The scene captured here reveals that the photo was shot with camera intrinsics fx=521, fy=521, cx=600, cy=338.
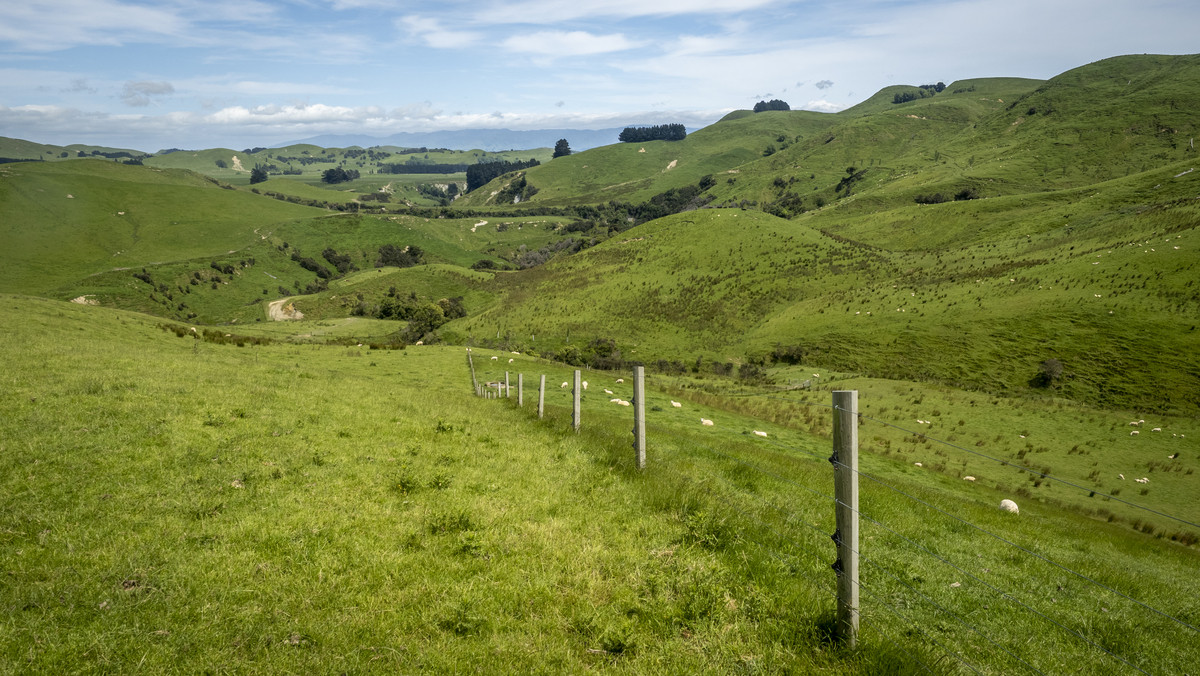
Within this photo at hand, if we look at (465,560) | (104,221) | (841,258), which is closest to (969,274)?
(841,258)

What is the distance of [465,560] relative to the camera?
25.7 feet

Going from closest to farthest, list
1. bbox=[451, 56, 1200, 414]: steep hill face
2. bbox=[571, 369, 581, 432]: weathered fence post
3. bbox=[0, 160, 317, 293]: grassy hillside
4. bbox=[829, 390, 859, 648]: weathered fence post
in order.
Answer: bbox=[829, 390, 859, 648]: weathered fence post → bbox=[571, 369, 581, 432]: weathered fence post → bbox=[451, 56, 1200, 414]: steep hill face → bbox=[0, 160, 317, 293]: grassy hillside

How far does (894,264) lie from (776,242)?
21.7 metres

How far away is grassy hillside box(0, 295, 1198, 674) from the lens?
5996 mm

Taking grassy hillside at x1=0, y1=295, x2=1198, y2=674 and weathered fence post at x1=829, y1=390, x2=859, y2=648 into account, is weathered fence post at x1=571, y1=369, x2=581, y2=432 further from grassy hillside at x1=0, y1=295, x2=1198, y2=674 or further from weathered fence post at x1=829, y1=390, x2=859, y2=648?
weathered fence post at x1=829, y1=390, x2=859, y2=648

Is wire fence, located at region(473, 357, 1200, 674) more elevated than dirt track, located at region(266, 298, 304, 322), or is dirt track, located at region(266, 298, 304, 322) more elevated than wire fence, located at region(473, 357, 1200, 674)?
wire fence, located at region(473, 357, 1200, 674)

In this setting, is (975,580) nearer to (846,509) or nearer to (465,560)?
(846,509)

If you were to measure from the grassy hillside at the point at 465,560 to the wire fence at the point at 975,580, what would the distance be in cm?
6

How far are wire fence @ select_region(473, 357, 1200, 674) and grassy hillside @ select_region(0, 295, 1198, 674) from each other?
6cm

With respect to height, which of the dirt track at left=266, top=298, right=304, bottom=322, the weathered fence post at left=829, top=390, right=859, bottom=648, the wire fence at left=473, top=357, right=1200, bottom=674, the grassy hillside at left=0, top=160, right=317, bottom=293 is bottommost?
the dirt track at left=266, top=298, right=304, bottom=322

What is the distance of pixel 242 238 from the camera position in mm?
147750

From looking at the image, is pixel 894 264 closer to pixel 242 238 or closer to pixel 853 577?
pixel 853 577

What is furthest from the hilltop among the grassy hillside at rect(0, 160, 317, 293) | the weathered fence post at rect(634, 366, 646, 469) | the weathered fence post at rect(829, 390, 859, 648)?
the weathered fence post at rect(829, 390, 859, 648)

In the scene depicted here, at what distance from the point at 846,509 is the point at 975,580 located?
5180 millimetres
